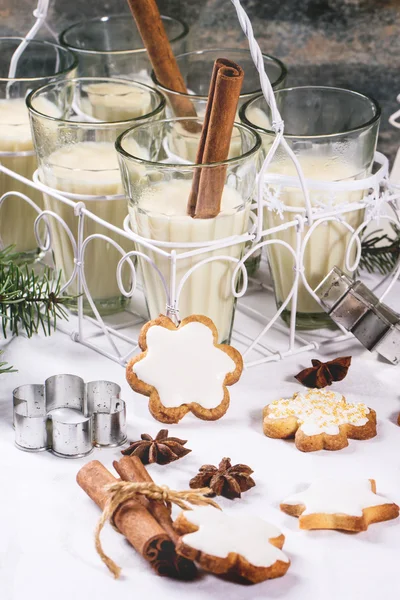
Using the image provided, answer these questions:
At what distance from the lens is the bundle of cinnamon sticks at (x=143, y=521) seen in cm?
62

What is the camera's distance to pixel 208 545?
0.61 meters

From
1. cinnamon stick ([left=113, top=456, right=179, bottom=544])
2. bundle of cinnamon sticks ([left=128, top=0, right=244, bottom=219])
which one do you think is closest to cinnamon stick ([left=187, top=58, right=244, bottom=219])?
bundle of cinnamon sticks ([left=128, top=0, right=244, bottom=219])

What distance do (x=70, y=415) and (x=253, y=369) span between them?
19 cm

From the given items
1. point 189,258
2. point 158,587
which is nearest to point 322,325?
point 189,258

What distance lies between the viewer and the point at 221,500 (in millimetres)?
700

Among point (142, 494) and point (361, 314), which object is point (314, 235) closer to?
point (361, 314)

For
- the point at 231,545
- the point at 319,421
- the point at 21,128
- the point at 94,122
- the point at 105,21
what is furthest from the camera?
the point at 105,21

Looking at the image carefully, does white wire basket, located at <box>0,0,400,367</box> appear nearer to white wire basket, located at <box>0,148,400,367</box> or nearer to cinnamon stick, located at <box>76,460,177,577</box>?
white wire basket, located at <box>0,148,400,367</box>

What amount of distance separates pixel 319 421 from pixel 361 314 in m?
0.15

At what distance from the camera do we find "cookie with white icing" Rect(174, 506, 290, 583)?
60 cm

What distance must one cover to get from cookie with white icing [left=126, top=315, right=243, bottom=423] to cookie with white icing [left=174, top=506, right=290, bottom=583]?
16 centimetres

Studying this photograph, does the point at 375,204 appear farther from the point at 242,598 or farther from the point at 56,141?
the point at 242,598

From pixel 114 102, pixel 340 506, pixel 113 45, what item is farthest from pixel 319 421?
pixel 113 45

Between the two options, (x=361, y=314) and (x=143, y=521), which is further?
(x=361, y=314)
